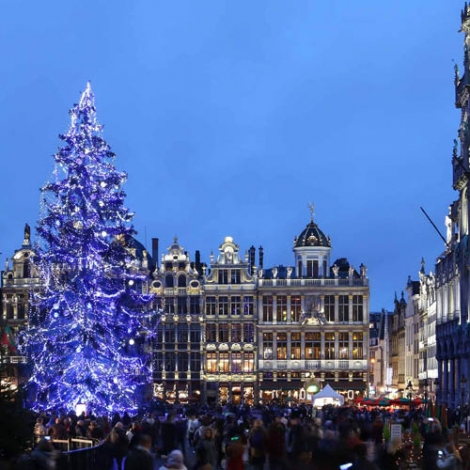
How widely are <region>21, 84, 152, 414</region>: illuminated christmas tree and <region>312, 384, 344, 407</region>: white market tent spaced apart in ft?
57.6

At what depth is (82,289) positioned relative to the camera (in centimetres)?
3991

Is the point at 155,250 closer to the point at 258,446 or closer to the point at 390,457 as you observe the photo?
the point at 258,446

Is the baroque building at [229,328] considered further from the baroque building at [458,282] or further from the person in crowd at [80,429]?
the person in crowd at [80,429]

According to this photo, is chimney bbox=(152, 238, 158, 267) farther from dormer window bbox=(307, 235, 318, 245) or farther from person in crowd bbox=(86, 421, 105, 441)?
person in crowd bbox=(86, 421, 105, 441)

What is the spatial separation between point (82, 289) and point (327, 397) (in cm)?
1984

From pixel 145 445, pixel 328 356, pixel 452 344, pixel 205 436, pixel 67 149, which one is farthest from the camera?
pixel 328 356

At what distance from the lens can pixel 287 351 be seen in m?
91.7

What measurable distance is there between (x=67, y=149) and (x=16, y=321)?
5498cm

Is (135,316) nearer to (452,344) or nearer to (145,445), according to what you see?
(145,445)

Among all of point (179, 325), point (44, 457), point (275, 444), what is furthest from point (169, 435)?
point (179, 325)

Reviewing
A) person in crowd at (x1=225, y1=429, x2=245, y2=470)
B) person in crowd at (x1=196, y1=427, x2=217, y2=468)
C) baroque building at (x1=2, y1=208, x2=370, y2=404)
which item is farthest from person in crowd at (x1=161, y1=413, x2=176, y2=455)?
baroque building at (x1=2, y1=208, x2=370, y2=404)

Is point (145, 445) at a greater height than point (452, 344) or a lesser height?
lesser

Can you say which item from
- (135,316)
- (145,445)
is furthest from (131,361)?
(145,445)

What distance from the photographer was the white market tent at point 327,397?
185 feet
